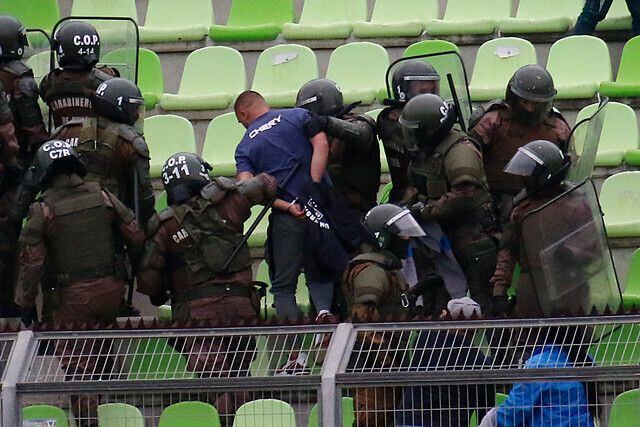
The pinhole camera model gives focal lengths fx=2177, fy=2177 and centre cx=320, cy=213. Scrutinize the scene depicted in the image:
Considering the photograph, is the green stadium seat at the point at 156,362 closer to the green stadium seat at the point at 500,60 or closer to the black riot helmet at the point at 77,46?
the black riot helmet at the point at 77,46

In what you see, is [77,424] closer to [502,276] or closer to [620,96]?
[502,276]

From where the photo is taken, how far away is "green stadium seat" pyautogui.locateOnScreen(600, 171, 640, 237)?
12.9 metres

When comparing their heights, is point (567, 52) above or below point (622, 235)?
above

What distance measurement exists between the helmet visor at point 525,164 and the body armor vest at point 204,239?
1.49 m

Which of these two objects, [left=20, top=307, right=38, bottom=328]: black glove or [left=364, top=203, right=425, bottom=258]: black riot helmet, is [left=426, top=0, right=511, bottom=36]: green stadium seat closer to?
[left=20, top=307, right=38, bottom=328]: black glove

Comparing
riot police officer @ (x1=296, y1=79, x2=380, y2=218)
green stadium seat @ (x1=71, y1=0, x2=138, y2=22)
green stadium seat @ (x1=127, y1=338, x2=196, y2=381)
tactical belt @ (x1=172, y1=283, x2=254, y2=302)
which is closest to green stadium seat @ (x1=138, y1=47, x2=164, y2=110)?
green stadium seat @ (x1=71, y1=0, x2=138, y2=22)

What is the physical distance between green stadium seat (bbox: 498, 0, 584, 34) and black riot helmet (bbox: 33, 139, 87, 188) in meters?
4.53

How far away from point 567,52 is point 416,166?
119 inches

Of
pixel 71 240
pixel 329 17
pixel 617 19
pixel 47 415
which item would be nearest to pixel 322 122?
pixel 71 240

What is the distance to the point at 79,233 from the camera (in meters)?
11.3

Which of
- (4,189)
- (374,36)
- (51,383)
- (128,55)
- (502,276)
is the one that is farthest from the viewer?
(374,36)

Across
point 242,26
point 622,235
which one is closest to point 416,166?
point 622,235

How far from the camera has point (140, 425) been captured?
8.77 metres

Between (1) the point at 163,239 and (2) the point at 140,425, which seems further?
(1) the point at 163,239
